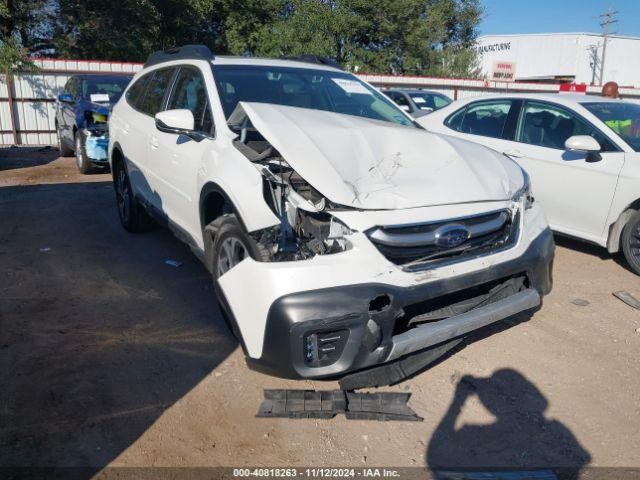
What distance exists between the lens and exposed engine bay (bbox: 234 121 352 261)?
2.77m

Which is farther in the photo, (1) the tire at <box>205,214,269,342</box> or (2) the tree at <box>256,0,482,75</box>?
(2) the tree at <box>256,0,482,75</box>

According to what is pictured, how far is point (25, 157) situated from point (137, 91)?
856 cm

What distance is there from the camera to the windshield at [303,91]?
13.3 ft

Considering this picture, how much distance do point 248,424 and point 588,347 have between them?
7.78 ft

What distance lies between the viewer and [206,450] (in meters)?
2.67

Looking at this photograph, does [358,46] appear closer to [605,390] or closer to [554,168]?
[554,168]

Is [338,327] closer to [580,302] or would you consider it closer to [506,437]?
[506,437]

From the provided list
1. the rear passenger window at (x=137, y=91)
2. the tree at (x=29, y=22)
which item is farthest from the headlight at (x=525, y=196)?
the tree at (x=29, y=22)

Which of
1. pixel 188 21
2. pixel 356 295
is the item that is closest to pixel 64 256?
pixel 356 295

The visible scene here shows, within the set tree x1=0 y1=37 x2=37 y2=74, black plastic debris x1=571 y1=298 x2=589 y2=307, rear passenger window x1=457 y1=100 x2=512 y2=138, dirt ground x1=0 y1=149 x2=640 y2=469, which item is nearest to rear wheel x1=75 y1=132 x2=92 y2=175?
dirt ground x1=0 y1=149 x2=640 y2=469

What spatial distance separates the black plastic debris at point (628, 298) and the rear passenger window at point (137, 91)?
4718mm

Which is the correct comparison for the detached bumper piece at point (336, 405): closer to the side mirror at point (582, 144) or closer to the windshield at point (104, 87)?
the side mirror at point (582, 144)

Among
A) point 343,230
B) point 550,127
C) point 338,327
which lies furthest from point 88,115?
point 338,327

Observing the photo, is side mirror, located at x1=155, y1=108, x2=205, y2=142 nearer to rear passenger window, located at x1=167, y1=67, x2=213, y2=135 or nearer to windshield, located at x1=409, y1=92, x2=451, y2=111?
rear passenger window, located at x1=167, y1=67, x2=213, y2=135
